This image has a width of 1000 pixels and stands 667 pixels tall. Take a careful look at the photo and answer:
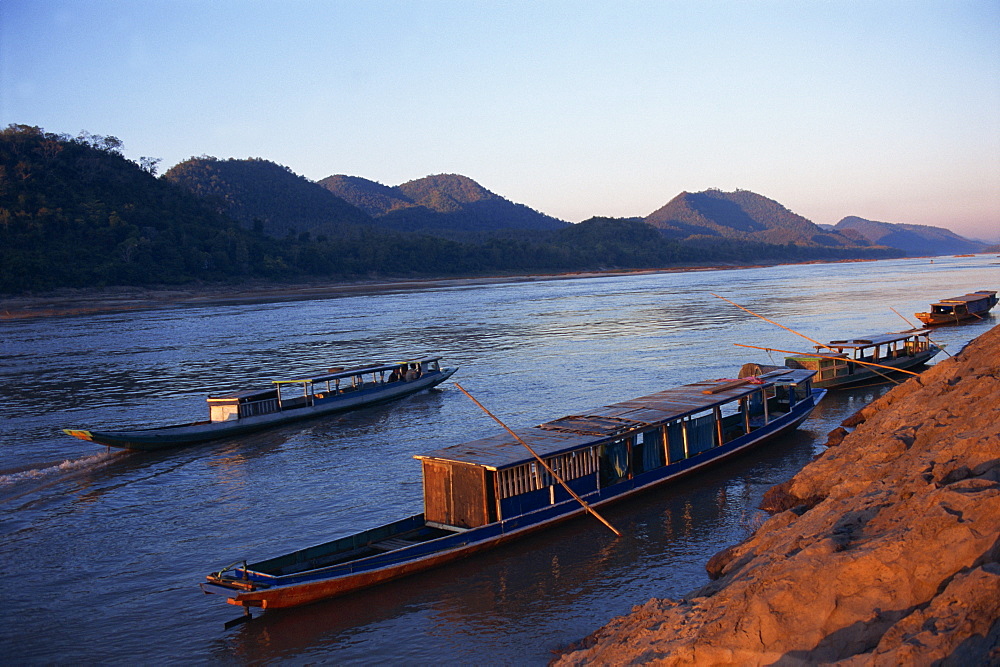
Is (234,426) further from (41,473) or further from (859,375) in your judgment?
(859,375)

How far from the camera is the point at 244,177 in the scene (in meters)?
198

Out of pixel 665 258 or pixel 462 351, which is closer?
pixel 462 351

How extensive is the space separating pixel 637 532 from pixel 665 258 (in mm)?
175559

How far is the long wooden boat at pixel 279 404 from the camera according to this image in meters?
24.8

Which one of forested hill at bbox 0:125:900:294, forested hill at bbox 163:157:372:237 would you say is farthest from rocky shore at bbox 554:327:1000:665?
forested hill at bbox 163:157:372:237

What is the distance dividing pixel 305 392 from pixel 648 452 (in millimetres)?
16720

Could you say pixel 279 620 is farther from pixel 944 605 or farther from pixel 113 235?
pixel 113 235

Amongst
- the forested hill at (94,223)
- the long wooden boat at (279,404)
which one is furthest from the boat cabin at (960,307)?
the forested hill at (94,223)

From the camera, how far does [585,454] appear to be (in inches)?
665

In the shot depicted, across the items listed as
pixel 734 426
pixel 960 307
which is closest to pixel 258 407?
pixel 734 426

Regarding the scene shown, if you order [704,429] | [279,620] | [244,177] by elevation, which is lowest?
[279,620]

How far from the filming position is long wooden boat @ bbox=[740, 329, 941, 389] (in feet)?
98.2

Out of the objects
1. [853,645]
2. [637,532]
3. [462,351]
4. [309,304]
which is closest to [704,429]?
[637,532]

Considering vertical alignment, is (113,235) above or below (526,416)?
above
